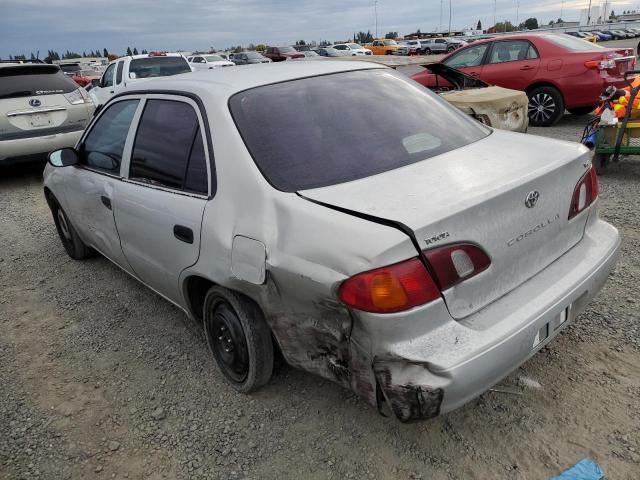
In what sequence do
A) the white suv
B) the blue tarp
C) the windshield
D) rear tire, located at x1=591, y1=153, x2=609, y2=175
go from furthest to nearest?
the windshield
the white suv
rear tire, located at x1=591, y1=153, x2=609, y2=175
the blue tarp

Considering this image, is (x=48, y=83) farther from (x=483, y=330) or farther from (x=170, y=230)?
(x=483, y=330)

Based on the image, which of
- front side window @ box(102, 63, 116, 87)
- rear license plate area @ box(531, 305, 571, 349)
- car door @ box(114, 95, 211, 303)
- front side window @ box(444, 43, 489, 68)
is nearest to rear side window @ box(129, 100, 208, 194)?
car door @ box(114, 95, 211, 303)

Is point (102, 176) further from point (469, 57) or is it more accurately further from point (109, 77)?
point (109, 77)

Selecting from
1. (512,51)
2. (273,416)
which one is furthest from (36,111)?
(512,51)

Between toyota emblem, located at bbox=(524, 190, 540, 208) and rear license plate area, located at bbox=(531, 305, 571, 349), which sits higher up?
toyota emblem, located at bbox=(524, 190, 540, 208)

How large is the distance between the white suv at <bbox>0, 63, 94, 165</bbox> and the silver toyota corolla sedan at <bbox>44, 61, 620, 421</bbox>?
493 cm

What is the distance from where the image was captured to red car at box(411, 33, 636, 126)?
8.02 m

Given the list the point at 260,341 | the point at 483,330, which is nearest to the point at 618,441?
the point at 483,330

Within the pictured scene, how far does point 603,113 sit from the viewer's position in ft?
17.8

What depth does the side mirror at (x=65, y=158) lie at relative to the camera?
3686mm

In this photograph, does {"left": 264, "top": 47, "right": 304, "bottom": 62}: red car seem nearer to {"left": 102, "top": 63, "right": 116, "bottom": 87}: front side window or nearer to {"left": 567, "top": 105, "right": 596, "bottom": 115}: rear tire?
{"left": 102, "top": 63, "right": 116, "bottom": 87}: front side window

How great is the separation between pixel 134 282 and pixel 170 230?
5.57 ft

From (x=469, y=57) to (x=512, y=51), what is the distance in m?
0.84

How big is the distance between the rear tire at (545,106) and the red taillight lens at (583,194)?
6614 mm
